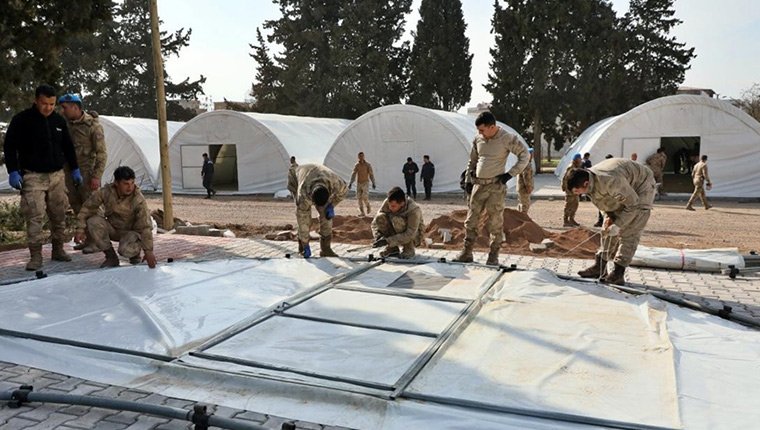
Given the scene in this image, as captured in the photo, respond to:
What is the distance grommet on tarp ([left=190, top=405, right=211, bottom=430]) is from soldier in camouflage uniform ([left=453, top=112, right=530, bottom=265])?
4.25 meters

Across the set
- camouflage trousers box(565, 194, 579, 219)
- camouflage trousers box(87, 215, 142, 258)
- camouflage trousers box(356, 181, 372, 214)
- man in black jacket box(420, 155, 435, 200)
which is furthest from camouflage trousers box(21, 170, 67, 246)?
man in black jacket box(420, 155, 435, 200)

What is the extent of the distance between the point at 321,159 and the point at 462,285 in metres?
15.1

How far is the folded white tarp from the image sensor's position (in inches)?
243

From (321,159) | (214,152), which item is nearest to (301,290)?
(321,159)

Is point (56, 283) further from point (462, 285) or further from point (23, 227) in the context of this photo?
point (23, 227)

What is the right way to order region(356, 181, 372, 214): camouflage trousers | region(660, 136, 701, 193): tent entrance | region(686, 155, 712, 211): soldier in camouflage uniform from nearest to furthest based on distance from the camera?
1. region(356, 181, 372, 214): camouflage trousers
2. region(686, 155, 712, 211): soldier in camouflage uniform
3. region(660, 136, 701, 193): tent entrance

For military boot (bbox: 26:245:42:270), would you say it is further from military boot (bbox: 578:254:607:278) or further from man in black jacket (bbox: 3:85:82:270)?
military boot (bbox: 578:254:607:278)

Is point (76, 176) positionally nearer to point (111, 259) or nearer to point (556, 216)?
point (111, 259)

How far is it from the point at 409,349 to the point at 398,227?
3.03m

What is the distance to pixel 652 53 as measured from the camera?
29844 millimetres

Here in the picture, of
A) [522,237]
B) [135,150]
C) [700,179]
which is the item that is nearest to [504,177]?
[522,237]

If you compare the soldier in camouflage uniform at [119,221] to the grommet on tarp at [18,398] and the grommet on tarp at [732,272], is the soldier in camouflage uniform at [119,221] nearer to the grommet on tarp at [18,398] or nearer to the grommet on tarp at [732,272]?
the grommet on tarp at [18,398]

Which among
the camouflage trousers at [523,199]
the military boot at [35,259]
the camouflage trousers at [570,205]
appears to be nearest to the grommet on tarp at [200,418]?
the military boot at [35,259]

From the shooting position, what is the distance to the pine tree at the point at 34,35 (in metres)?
7.89
